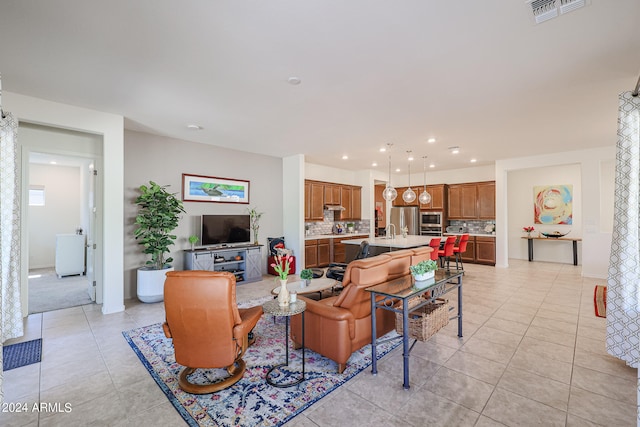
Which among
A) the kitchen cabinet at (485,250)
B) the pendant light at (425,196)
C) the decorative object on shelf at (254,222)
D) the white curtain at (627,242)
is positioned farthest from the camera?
the kitchen cabinet at (485,250)

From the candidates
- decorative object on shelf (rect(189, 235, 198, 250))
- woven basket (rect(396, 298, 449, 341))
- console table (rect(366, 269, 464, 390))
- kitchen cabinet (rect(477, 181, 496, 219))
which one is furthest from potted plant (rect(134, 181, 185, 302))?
kitchen cabinet (rect(477, 181, 496, 219))

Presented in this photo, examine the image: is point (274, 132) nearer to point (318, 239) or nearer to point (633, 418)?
point (318, 239)

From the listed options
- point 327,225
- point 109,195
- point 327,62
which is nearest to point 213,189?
point 109,195

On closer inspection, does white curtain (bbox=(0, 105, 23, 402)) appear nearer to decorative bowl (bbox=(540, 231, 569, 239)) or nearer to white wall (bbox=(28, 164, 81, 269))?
white wall (bbox=(28, 164, 81, 269))

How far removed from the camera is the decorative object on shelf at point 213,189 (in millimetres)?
5469

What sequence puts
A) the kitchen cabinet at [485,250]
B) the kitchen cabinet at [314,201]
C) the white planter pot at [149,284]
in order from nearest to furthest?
1. the white planter pot at [149,284]
2. the kitchen cabinet at [314,201]
3. the kitchen cabinet at [485,250]

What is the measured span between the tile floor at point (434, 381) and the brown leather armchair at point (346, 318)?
293 millimetres

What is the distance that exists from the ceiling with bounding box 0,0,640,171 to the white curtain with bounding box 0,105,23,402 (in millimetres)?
736

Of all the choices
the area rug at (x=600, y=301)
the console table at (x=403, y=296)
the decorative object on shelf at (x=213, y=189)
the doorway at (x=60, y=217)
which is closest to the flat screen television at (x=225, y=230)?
the decorative object on shelf at (x=213, y=189)

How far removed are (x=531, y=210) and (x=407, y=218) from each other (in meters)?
3.54

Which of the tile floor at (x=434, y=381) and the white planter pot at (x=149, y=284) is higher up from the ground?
the white planter pot at (x=149, y=284)

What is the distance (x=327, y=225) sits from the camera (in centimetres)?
833

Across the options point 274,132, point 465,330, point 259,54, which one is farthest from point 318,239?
point 259,54

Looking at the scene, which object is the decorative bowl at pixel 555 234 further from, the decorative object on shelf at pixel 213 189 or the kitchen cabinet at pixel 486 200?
the decorative object on shelf at pixel 213 189
